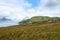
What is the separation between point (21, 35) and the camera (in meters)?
47.5

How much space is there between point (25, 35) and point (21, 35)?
4.42ft

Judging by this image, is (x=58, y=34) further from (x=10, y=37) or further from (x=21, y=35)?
(x=10, y=37)

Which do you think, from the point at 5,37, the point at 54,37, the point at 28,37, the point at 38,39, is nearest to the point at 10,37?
the point at 5,37

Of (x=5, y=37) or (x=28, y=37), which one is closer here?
(x=28, y=37)

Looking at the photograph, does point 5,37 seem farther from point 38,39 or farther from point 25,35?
point 38,39

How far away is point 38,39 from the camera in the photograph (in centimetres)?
4256

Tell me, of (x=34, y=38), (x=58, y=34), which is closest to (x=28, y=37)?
(x=34, y=38)

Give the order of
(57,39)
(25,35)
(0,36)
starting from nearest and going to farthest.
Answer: (57,39) < (25,35) < (0,36)

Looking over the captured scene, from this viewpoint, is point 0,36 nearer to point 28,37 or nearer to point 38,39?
point 28,37

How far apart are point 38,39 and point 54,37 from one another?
4.35 m

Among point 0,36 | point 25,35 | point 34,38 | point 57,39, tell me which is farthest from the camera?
point 0,36

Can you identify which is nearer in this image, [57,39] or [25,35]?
[57,39]

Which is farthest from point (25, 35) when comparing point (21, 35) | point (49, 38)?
point (49, 38)

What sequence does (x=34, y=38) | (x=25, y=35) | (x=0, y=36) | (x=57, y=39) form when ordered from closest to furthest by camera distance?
(x=57, y=39) → (x=34, y=38) → (x=25, y=35) → (x=0, y=36)
